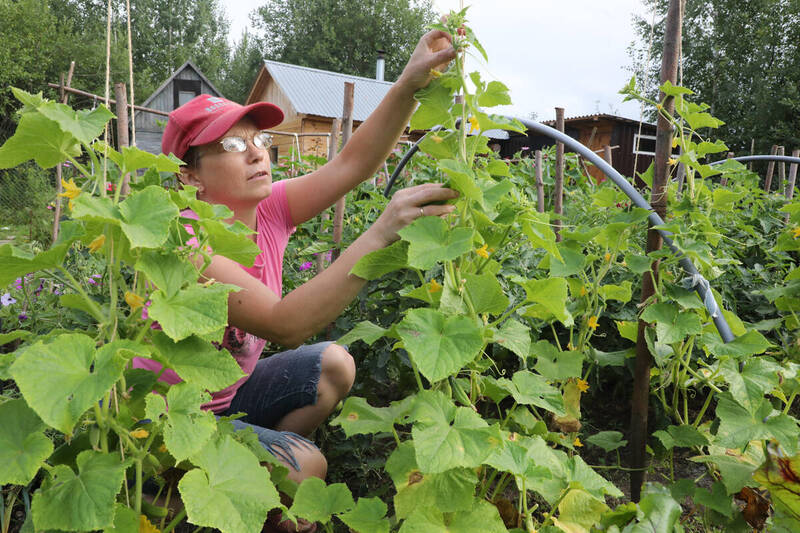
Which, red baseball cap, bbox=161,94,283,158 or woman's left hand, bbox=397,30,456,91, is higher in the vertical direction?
woman's left hand, bbox=397,30,456,91

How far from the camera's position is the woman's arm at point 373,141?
142cm

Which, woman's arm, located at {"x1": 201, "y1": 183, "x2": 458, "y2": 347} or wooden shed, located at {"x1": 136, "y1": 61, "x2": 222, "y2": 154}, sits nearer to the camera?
woman's arm, located at {"x1": 201, "y1": 183, "x2": 458, "y2": 347}

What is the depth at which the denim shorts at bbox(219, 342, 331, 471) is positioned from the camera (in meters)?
1.89

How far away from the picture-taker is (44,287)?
3.04m

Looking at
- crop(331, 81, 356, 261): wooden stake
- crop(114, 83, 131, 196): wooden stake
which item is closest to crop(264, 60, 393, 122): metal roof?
crop(114, 83, 131, 196): wooden stake

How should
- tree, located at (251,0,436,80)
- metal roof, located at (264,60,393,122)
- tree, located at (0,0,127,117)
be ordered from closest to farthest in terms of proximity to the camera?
metal roof, located at (264,60,393,122), tree, located at (0,0,127,117), tree, located at (251,0,436,80)

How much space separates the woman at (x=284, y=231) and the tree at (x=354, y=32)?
38.2 metres

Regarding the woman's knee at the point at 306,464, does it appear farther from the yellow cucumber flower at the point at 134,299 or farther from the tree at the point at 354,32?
the tree at the point at 354,32

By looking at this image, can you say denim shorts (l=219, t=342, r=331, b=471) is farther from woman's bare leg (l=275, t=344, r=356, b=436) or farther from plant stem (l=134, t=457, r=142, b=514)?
plant stem (l=134, t=457, r=142, b=514)

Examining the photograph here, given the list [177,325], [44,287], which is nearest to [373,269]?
[177,325]

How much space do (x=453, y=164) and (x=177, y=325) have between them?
547 millimetres

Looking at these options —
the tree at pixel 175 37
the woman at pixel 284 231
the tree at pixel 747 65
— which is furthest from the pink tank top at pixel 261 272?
the tree at pixel 175 37

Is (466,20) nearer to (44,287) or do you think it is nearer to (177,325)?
(177,325)

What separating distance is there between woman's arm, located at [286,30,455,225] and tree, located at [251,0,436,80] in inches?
1499
